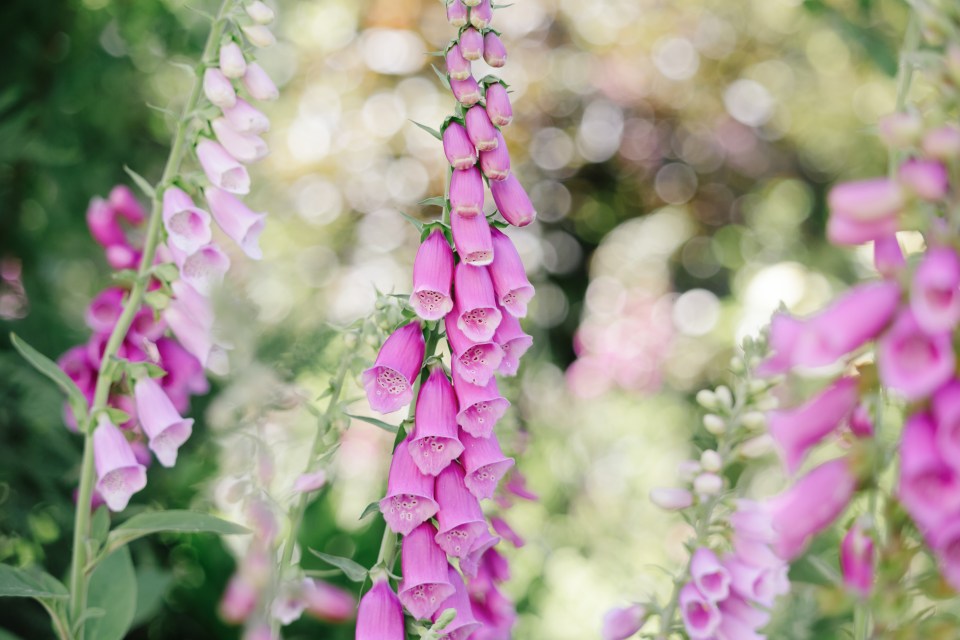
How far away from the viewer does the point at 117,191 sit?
131cm

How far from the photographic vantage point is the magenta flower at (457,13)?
2.83 ft

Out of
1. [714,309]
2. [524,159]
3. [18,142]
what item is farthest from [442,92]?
[18,142]

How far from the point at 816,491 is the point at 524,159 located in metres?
4.37

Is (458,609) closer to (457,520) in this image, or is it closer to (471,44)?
(457,520)

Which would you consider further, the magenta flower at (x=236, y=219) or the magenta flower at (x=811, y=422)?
the magenta flower at (x=236, y=219)

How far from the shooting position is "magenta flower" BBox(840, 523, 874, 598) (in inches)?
24.2

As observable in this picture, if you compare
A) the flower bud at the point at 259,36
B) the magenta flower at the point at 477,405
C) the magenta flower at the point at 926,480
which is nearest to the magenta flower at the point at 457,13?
the flower bud at the point at 259,36

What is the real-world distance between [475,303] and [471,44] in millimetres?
241

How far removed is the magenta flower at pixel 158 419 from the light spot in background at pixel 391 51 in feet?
12.6

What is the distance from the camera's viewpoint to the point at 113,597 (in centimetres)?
108

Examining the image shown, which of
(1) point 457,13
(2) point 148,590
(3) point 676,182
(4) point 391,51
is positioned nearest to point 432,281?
(1) point 457,13

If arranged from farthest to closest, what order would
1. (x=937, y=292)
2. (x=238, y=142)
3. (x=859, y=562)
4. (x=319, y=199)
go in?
(x=319, y=199) < (x=238, y=142) < (x=859, y=562) < (x=937, y=292)

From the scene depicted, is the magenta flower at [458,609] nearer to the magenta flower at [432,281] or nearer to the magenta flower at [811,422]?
the magenta flower at [432,281]

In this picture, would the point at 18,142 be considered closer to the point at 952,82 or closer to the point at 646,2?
the point at 952,82
